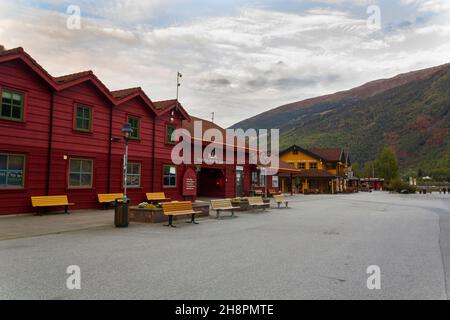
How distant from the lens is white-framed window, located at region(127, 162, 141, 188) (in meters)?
20.4

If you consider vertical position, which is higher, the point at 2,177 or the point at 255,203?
the point at 2,177

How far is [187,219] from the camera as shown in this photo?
15.5 metres

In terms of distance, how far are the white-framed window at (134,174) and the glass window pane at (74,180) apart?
3.10 metres

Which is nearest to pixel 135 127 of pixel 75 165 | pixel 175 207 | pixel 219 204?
pixel 75 165

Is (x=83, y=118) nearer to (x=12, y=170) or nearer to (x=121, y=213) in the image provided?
(x=12, y=170)

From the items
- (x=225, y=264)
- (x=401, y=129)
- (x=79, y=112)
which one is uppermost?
(x=401, y=129)

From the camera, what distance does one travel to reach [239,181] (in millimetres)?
31750

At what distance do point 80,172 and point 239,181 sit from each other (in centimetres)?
1628

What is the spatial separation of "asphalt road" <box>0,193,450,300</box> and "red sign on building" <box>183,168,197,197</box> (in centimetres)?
1192

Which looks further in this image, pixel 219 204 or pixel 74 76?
pixel 74 76

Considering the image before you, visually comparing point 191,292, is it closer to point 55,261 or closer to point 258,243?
point 55,261

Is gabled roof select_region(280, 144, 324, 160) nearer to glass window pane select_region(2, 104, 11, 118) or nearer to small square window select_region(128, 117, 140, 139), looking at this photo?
small square window select_region(128, 117, 140, 139)

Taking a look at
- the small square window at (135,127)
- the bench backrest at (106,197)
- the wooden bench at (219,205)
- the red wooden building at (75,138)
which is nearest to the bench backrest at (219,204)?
the wooden bench at (219,205)
